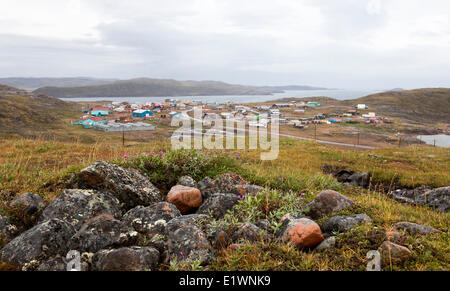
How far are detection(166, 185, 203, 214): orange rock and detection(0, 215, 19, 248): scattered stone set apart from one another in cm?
272

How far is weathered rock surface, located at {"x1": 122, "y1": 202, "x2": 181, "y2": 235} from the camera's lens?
475 centimetres

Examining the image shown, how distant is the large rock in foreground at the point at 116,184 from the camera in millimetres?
5809

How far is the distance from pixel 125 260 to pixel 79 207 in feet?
6.49

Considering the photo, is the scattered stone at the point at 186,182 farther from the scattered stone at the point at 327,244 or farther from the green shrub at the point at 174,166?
the scattered stone at the point at 327,244

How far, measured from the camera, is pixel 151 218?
5.00 meters

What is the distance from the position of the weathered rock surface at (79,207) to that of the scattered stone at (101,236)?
0.70 meters

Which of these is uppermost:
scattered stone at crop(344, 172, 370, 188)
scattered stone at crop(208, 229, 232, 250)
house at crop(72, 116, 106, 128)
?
scattered stone at crop(208, 229, 232, 250)

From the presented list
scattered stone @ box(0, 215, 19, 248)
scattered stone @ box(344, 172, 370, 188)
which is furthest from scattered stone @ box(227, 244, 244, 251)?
scattered stone @ box(344, 172, 370, 188)

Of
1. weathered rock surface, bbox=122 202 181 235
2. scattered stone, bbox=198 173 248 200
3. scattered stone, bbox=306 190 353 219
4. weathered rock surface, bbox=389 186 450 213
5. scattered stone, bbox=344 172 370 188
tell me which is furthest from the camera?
scattered stone, bbox=344 172 370 188

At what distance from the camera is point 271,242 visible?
4.23 m

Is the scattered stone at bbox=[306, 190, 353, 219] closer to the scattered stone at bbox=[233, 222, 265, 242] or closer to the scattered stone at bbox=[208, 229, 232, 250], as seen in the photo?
the scattered stone at bbox=[233, 222, 265, 242]
